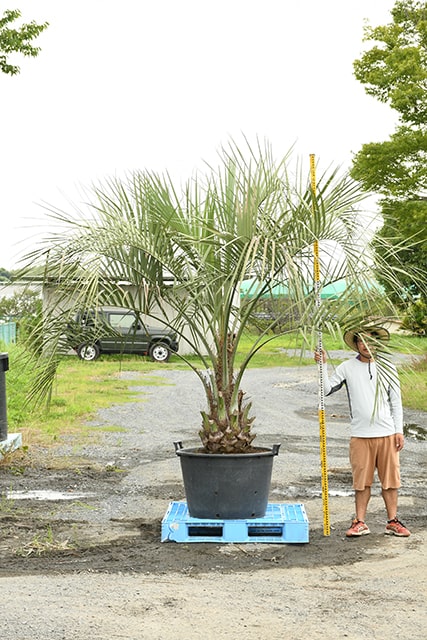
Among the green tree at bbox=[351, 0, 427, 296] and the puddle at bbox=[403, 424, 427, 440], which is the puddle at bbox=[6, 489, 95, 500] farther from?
the green tree at bbox=[351, 0, 427, 296]

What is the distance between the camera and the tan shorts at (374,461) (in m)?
8.40

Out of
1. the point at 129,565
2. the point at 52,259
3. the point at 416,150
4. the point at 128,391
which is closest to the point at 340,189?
the point at 52,259

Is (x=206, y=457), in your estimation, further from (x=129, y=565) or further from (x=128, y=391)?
(x=128, y=391)

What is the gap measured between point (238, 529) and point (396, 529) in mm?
1274

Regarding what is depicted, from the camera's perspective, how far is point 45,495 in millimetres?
10305

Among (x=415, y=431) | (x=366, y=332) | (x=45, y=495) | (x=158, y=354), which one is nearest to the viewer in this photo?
(x=366, y=332)

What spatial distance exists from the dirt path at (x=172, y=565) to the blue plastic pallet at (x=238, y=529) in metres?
0.10

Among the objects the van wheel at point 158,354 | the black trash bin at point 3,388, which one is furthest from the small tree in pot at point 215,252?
the van wheel at point 158,354

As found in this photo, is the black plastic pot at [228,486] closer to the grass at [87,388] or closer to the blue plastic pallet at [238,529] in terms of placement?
the blue plastic pallet at [238,529]

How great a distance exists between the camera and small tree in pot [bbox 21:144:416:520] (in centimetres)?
827

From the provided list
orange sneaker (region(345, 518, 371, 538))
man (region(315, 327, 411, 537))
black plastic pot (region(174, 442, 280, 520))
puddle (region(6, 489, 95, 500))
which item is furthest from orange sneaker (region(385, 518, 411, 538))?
puddle (region(6, 489, 95, 500))

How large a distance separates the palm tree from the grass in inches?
20.3

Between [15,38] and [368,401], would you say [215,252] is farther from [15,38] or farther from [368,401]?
[15,38]

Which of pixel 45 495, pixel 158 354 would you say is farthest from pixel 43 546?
pixel 158 354
